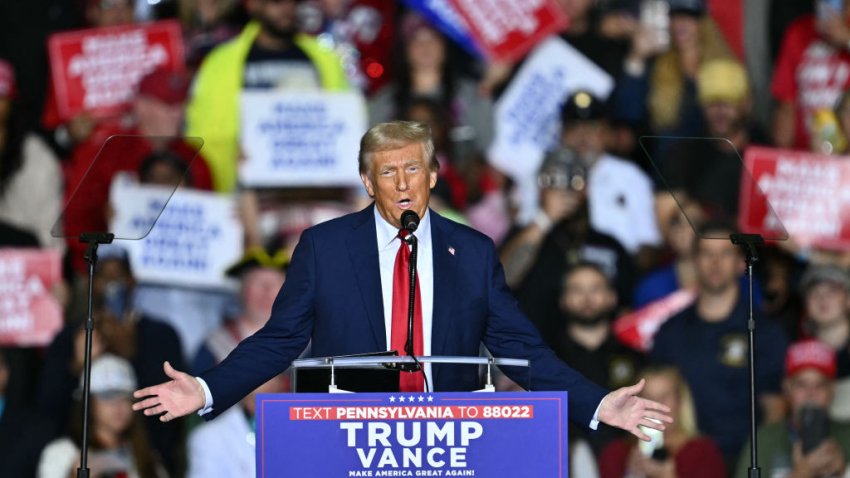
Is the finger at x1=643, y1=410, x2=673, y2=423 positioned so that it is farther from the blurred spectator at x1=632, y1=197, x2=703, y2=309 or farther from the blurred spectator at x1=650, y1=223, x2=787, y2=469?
the blurred spectator at x1=632, y1=197, x2=703, y2=309

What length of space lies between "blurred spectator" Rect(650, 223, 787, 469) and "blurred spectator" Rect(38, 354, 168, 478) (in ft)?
8.58

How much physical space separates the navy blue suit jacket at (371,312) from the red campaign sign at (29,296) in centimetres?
415

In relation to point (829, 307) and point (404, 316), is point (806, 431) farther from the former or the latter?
point (404, 316)

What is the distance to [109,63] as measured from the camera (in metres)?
9.76

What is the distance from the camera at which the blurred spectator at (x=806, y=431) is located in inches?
339

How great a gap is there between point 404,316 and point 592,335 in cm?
390

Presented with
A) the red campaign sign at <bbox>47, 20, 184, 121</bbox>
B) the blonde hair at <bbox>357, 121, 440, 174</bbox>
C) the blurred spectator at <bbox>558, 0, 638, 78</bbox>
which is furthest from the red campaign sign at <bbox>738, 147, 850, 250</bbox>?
the blonde hair at <bbox>357, 121, 440, 174</bbox>

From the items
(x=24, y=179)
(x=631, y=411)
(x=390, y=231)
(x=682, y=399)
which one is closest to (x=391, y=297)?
(x=390, y=231)

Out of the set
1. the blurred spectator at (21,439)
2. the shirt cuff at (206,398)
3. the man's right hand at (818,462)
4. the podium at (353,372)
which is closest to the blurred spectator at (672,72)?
the man's right hand at (818,462)

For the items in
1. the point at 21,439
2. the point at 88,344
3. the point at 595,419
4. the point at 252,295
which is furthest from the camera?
the point at 252,295

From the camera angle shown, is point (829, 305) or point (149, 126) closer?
point (829, 305)

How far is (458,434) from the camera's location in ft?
15.2

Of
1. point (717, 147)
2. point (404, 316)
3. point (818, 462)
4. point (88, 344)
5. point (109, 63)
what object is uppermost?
point (109, 63)

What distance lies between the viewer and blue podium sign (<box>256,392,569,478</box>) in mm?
4602
